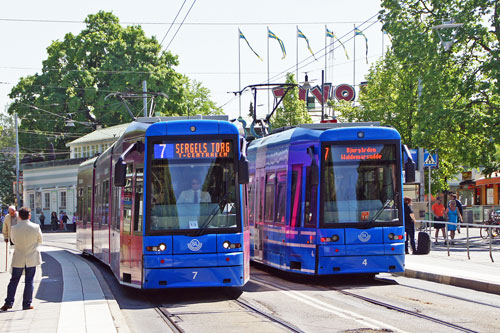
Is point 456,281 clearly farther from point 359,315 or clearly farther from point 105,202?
point 105,202

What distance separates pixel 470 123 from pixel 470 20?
361cm

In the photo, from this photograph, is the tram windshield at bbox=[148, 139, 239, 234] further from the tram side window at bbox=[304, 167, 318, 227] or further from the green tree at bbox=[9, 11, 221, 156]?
the green tree at bbox=[9, 11, 221, 156]

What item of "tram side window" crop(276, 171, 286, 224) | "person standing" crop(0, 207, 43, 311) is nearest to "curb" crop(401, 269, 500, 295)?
"tram side window" crop(276, 171, 286, 224)

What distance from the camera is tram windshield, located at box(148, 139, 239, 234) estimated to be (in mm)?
13638

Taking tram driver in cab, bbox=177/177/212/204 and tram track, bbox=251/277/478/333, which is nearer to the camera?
tram track, bbox=251/277/478/333

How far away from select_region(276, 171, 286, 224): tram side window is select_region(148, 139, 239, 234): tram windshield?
10.7ft

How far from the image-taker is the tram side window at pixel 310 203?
15884mm

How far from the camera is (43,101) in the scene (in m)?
63.9

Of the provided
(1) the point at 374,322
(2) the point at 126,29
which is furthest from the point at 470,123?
(2) the point at 126,29

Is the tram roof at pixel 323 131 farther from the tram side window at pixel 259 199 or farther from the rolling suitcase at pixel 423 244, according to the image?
the rolling suitcase at pixel 423 244

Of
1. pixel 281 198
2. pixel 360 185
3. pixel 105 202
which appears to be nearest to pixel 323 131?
pixel 360 185

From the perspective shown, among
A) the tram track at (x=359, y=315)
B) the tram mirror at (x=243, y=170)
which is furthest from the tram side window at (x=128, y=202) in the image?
the tram track at (x=359, y=315)

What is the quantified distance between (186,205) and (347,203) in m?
3.60

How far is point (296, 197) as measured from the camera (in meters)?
16.4
